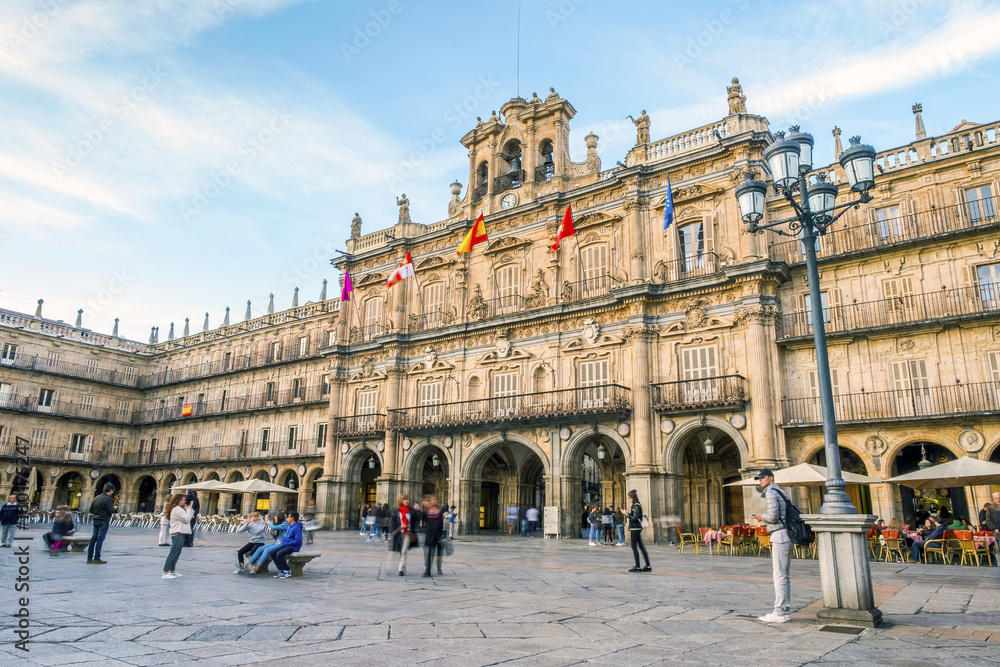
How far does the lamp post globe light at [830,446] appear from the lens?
24.5 ft

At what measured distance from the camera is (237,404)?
4356 centimetres

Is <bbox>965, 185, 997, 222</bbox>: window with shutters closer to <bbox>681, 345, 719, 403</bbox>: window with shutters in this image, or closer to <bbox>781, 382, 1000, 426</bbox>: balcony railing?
<bbox>781, 382, 1000, 426</bbox>: balcony railing

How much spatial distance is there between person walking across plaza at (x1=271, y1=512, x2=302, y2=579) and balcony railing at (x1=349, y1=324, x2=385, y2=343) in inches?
895

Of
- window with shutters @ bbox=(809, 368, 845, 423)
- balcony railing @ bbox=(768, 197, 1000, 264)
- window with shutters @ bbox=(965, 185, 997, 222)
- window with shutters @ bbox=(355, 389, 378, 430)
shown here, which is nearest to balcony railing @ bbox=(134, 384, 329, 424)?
window with shutters @ bbox=(355, 389, 378, 430)

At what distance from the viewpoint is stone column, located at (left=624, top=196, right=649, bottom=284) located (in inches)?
1043

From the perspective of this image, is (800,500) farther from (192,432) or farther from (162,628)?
(192,432)

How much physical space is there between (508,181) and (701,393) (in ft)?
47.2

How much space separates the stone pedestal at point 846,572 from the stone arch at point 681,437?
633 inches

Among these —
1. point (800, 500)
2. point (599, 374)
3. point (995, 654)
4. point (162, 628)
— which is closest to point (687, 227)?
point (599, 374)

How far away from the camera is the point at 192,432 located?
45.6 m

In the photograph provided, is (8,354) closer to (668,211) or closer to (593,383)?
(593,383)

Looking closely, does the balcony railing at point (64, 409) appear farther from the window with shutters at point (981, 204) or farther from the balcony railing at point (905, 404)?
the window with shutters at point (981, 204)

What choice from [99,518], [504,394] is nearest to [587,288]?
[504,394]

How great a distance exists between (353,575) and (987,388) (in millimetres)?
19133
